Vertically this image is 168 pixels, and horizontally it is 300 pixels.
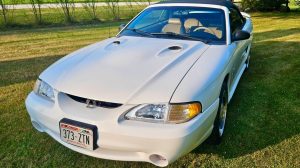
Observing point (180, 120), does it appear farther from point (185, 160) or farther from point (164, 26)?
point (164, 26)

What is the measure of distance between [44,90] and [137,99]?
0.99 metres

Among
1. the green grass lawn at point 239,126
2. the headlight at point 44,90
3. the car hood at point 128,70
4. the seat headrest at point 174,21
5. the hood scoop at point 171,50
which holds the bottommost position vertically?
the green grass lawn at point 239,126

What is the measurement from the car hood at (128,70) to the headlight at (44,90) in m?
0.05

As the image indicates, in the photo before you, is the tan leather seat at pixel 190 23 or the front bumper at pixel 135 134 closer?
the front bumper at pixel 135 134

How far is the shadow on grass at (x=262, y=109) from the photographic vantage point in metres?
3.33

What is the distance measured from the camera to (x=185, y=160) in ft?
9.99

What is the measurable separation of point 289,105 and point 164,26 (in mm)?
1976

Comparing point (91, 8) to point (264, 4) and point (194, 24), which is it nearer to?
point (264, 4)

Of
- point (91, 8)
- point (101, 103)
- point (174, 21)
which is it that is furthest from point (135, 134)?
point (91, 8)

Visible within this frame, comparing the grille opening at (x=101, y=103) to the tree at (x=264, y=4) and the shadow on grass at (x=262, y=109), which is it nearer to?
the shadow on grass at (x=262, y=109)

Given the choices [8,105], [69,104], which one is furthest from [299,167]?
[8,105]

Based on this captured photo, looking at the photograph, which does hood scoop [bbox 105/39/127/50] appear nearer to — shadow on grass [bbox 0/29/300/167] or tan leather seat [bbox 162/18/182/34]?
tan leather seat [bbox 162/18/182/34]

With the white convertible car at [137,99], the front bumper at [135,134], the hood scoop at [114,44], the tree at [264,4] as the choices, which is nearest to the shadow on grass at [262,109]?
the white convertible car at [137,99]

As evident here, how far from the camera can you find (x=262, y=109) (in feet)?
13.8
